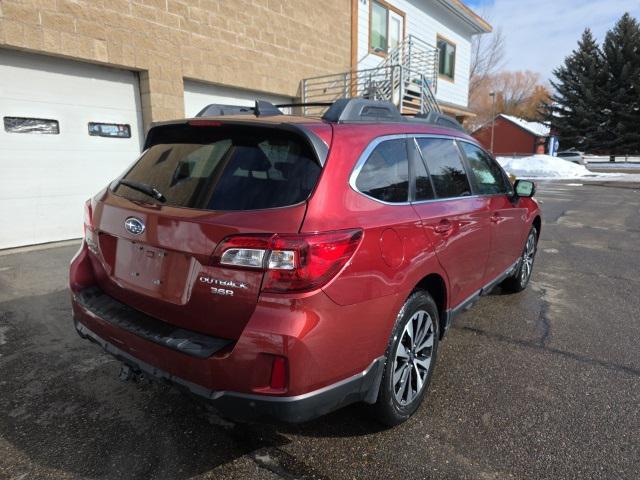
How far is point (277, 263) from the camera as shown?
199 centimetres

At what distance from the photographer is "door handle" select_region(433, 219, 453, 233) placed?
286 cm

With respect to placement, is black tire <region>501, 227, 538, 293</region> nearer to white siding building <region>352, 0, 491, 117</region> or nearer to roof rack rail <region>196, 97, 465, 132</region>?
roof rack rail <region>196, 97, 465, 132</region>

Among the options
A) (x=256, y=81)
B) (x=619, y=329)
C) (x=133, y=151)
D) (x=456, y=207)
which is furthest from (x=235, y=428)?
(x=256, y=81)

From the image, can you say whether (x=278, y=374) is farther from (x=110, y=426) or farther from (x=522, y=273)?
(x=522, y=273)

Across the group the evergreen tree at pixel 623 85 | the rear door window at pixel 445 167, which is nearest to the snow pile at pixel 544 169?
the evergreen tree at pixel 623 85

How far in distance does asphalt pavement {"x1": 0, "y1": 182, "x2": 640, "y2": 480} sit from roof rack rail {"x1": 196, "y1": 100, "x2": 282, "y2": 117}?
1.84 m

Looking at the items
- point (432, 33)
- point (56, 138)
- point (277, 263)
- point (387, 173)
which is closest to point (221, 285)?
point (277, 263)

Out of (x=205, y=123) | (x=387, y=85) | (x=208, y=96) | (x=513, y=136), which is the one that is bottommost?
(x=205, y=123)

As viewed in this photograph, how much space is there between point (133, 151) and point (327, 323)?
7298 millimetres

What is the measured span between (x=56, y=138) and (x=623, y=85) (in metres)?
43.6

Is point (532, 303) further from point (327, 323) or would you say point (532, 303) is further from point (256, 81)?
point (256, 81)

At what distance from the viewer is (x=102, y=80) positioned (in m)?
7.64

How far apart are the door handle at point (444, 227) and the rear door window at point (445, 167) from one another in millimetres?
200

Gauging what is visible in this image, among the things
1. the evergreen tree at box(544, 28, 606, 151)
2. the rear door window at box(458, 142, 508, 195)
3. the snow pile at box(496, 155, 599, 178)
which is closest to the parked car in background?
the evergreen tree at box(544, 28, 606, 151)
